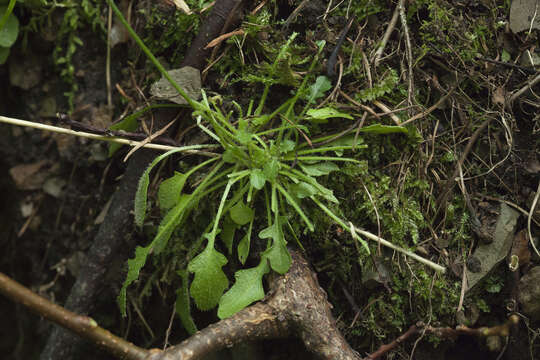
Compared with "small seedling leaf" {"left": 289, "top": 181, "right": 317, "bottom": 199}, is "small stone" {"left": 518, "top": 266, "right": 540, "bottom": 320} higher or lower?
lower

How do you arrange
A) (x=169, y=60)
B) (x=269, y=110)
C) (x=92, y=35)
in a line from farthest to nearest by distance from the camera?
(x=92, y=35)
(x=169, y=60)
(x=269, y=110)

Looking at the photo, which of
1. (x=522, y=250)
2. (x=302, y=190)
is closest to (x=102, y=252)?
(x=302, y=190)

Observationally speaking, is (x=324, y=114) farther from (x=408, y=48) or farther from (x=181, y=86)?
(x=181, y=86)

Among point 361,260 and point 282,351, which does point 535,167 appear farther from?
point 282,351

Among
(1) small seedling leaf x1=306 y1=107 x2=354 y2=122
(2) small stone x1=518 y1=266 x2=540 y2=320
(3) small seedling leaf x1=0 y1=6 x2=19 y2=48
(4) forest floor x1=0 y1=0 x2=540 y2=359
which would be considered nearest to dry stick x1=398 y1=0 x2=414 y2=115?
(4) forest floor x1=0 y1=0 x2=540 y2=359

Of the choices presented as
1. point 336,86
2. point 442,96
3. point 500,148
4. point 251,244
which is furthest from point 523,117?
point 251,244

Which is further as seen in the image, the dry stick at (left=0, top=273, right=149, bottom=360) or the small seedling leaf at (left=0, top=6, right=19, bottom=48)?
the small seedling leaf at (left=0, top=6, right=19, bottom=48)

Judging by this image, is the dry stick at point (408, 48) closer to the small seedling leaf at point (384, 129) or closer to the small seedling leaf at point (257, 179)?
the small seedling leaf at point (384, 129)

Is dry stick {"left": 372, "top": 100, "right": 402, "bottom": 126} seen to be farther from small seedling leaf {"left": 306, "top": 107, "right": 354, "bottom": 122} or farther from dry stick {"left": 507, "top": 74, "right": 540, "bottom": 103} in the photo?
dry stick {"left": 507, "top": 74, "right": 540, "bottom": 103}
